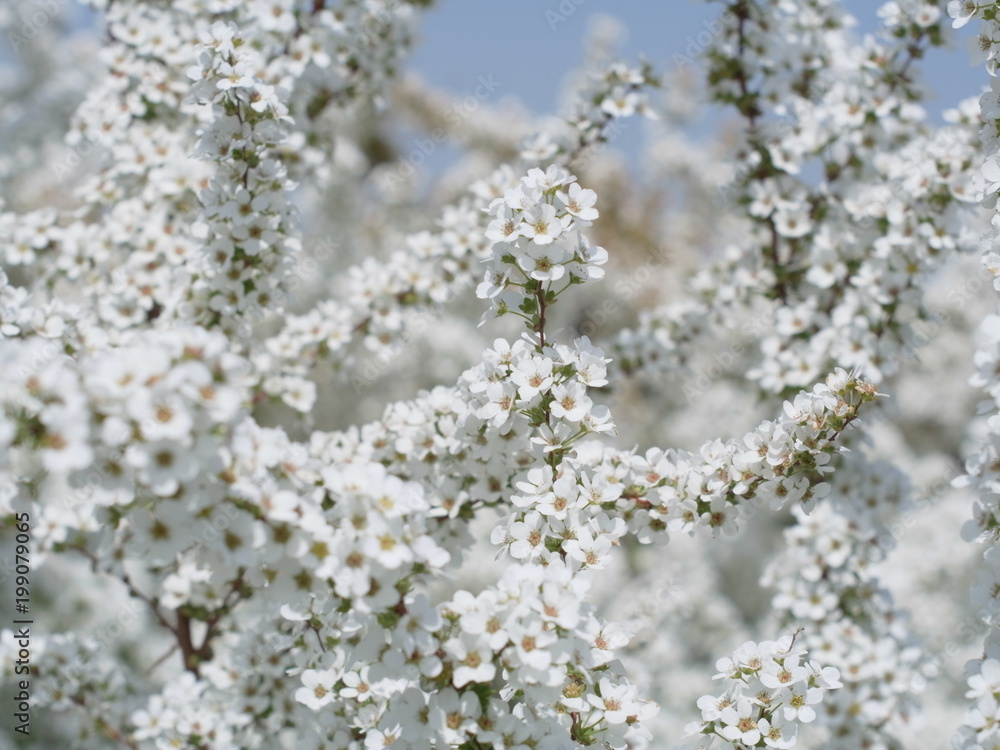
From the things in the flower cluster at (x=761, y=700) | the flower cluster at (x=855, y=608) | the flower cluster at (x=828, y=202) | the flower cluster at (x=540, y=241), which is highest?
the flower cluster at (x=828, y=202)

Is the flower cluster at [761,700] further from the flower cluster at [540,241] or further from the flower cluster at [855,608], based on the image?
the flower cluster at [855,608]

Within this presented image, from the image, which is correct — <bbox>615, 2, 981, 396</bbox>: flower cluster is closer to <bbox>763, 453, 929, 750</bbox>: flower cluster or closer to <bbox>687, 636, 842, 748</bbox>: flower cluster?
<bbox>763, 453, 929, 750</bbox>: flower cluster

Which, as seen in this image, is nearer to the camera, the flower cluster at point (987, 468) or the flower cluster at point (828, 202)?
the flower cluster at point (987, 468)

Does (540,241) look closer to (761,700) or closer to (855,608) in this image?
(761,700)

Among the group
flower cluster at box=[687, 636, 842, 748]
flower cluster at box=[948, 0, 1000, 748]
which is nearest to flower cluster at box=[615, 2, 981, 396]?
flower cluster at box=[948, 0, 1000, 748]

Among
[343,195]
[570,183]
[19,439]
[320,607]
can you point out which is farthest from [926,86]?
[343,195]

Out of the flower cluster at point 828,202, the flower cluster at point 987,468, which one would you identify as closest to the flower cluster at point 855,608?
the flower cluster at point 828,202

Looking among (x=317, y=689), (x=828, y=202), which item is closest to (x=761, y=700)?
(x=317, y=689)

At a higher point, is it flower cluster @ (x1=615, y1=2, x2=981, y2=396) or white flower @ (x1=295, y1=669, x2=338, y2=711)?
flower cluster @ (x1=615, y1=2, x2=981, y2=396)

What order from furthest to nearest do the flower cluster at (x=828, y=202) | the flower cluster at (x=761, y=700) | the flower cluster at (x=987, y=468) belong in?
the flower cluster at (x=828, y=202), the flower cluster at (x=761, y=700), the flower cluster at (x=987, y=468)
